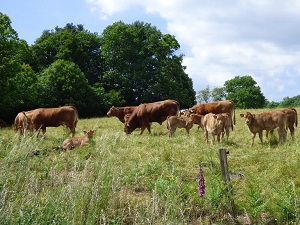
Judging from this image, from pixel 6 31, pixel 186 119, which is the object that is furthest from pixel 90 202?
pixel 6 31

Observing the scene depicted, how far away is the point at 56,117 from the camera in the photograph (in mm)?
18375

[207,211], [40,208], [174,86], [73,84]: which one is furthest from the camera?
[174,86]

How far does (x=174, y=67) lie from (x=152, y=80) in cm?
278

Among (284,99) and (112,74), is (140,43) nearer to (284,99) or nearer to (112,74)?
(112,74)

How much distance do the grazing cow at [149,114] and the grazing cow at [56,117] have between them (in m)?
2.50

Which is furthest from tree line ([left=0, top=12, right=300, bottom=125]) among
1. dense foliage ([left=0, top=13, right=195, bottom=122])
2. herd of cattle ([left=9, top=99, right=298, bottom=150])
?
herd of cattle ([left=9, top=99, right=298, bottom=150])

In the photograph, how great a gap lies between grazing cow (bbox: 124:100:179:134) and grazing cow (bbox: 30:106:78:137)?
2499mm

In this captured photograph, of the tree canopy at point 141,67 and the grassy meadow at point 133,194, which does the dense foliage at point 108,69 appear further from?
the grassy meadow at point 133,194

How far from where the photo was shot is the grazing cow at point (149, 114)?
19.3 m

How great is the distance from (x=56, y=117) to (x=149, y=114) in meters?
4.26

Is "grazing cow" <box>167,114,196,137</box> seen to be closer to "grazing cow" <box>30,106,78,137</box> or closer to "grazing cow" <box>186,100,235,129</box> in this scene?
"grazing cow" <box>186,100,235,129</box>

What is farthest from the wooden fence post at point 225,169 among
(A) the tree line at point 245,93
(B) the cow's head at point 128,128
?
(A) the tree line at point 245,93

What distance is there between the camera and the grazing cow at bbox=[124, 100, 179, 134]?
19.3 metres

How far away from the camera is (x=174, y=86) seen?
4462 cm
